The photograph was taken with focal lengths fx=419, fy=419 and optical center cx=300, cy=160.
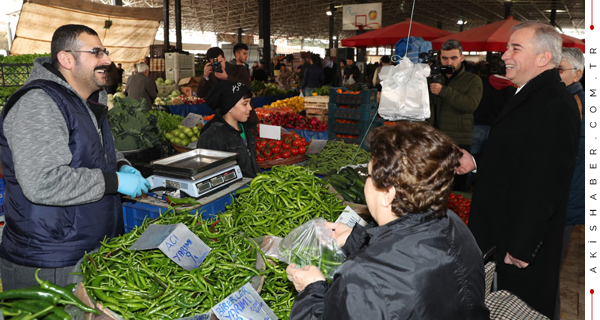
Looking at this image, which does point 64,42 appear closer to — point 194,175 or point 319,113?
point 194,175

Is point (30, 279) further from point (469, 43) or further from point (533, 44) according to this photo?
point (469, 43)

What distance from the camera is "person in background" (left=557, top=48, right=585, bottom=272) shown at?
3492mm

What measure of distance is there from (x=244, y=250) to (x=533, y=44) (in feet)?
7.20

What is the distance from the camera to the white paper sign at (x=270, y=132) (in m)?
5.21

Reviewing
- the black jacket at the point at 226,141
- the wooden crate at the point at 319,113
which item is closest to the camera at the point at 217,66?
the black jacket at the point at 226,141

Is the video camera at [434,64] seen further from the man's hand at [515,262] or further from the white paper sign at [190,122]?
the white paper sign at [190,122]

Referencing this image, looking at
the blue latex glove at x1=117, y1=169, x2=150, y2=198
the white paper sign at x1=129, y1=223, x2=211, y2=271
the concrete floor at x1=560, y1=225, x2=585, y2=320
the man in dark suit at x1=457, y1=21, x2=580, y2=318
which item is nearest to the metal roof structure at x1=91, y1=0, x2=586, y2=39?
the concrete floor at x1=560, y1=225, x2=585, y2=320

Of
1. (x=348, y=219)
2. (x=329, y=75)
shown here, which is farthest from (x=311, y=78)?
(x=348, y=219)

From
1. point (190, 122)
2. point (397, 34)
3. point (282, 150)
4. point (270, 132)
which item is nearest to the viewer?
point (270, 132)

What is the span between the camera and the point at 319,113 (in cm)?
928

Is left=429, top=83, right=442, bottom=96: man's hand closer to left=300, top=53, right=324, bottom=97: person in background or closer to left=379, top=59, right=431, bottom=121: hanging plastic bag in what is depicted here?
left=379, top=59, right=431, bottom=121: hanging plastic bag

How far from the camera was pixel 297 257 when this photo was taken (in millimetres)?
1973

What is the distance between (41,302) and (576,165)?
12.5 feet

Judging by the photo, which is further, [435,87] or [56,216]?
[435,87]
